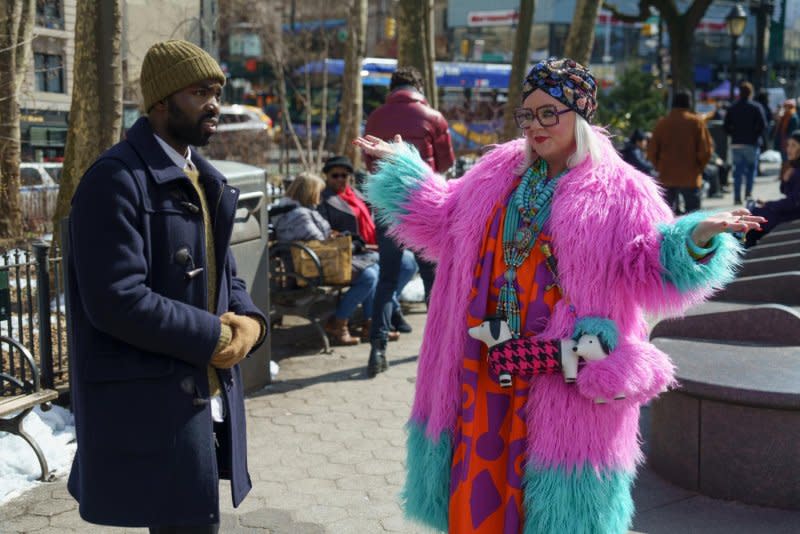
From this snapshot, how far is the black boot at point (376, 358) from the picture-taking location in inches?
255

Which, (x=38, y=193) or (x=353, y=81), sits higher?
(x=353, y=81)

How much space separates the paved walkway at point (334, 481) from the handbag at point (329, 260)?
696mm

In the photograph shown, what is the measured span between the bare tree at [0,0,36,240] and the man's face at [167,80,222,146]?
18.1 ft

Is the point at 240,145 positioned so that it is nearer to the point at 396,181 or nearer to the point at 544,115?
the point at 396,181

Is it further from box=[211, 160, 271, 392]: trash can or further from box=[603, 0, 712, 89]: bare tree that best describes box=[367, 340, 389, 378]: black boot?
box=[603, 0, 712, 89]: bare tree

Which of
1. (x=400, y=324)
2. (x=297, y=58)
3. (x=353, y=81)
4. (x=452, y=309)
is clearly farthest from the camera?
(x=297, y=58)

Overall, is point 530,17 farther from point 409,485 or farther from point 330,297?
point 409,485

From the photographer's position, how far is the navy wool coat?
7.93 ft

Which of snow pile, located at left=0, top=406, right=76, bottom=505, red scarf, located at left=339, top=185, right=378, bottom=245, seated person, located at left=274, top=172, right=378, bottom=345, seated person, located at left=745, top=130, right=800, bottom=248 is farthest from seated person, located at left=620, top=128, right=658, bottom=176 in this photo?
snow pile, located at left=0, top=406, right=76, bottom=505

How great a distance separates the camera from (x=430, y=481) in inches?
123

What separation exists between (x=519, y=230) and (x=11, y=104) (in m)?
6.41

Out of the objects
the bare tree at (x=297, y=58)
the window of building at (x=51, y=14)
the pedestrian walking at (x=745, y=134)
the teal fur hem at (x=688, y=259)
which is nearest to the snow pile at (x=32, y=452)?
the teal fur hem at (x=688, y=259)

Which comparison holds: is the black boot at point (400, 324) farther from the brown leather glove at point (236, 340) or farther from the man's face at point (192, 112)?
the man's face at point (192, 112)

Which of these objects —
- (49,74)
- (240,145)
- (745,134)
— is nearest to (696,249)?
(49,74)
